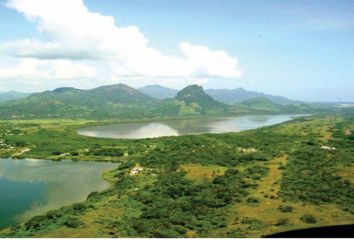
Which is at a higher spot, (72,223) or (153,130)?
(153,130)

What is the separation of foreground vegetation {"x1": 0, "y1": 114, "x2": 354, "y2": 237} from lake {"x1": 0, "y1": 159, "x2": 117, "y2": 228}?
3.02 meters

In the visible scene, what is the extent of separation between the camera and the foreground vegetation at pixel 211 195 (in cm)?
3155

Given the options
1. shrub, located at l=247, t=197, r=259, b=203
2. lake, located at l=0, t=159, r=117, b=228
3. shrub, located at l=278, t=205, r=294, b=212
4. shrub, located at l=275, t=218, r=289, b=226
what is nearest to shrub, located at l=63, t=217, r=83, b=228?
lake, located at l=0, t=159, r=117, b=228

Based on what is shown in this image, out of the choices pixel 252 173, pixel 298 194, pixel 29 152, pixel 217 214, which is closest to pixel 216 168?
pixel 252 173

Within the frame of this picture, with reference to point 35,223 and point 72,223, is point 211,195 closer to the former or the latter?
point 72,223

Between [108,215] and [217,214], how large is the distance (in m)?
9.21

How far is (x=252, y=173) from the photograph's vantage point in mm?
51125

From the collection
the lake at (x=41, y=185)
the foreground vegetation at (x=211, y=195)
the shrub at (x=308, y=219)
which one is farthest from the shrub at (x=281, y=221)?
the lake at (x=41, y=185)

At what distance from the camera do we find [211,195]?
4094 cm

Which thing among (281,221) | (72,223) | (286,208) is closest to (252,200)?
(286,208)

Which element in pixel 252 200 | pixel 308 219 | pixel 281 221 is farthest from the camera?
pixel 252 200

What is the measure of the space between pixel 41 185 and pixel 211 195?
22.2 metres

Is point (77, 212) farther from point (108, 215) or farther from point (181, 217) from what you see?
point (181, 217)

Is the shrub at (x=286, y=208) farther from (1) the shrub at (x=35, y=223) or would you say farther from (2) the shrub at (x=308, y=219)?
(1) the shrub at (x=35, y=223)
